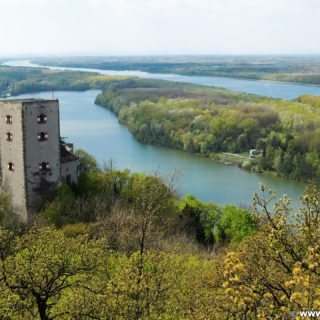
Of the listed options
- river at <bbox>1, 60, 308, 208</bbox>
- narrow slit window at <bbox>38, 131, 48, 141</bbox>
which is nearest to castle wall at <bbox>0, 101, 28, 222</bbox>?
narrow slit window at <bbox>38, 131, 48, 141</bbox>

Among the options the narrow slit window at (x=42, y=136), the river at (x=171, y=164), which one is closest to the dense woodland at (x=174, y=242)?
the river at (x=171, y=164)

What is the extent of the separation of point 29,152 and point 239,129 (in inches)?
1300

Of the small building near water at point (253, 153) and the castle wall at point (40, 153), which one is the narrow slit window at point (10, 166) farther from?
the small building near water at point (253, 153)

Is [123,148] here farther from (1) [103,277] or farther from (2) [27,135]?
(1) [103,277]

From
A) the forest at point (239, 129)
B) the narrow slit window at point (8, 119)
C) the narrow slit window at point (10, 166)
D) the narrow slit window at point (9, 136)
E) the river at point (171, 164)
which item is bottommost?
the river at point (171, 164)

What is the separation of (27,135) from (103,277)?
11.9 m

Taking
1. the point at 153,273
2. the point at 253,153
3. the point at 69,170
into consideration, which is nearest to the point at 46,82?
the point at 253,153

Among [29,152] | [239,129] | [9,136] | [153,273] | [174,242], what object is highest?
[9,136]

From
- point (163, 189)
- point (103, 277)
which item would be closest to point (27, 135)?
point (163, 189)

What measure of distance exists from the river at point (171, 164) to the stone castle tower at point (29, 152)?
1185 centimetres

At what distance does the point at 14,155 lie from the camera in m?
22.9

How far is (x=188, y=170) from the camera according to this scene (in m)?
43.0

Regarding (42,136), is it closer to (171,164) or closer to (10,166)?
(10,166)

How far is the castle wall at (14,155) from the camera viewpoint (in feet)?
74.0
